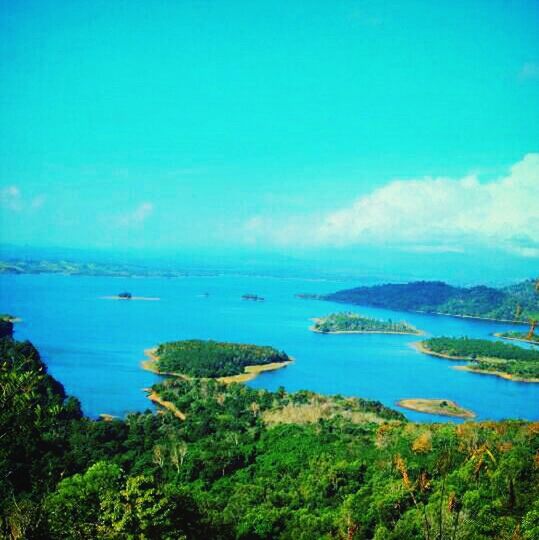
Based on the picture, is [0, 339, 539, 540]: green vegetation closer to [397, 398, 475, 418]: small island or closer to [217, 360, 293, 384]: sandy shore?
[397, 398, 475, 418]: small island

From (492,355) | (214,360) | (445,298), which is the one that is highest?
(445,298)

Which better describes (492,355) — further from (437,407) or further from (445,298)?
(445,298)

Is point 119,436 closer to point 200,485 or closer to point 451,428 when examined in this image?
point 200,485

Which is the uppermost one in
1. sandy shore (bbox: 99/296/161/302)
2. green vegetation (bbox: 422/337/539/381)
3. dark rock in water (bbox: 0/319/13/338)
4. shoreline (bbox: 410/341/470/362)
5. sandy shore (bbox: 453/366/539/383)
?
dark rock in water (bbox: 0/319/13/338)

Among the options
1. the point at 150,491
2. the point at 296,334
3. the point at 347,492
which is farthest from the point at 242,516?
the point at 296,334

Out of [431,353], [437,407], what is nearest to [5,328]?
[437,407]

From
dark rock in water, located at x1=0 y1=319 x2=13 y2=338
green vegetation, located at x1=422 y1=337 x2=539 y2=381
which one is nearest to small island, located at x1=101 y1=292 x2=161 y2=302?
dark rock in water, located at x1=0 y1=319 x2=13 y2=338
